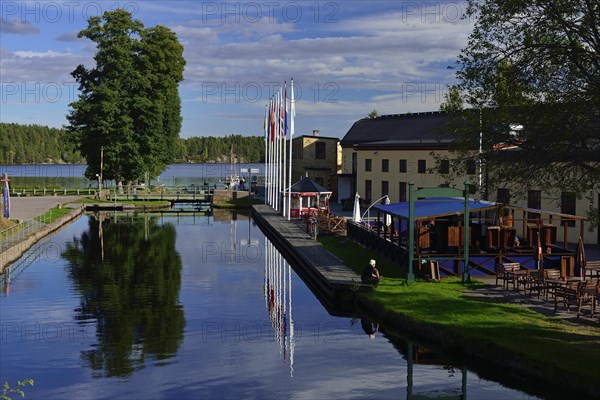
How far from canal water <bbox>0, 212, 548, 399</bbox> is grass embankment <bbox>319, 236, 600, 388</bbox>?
0.87 metres

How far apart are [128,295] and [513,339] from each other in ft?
56.7

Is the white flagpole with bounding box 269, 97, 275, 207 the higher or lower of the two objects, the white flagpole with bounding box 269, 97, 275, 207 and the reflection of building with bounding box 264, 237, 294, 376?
the higher

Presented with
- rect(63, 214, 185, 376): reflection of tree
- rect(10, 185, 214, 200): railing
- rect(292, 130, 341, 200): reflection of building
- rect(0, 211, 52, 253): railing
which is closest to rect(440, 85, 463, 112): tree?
rect(63, 214, 185, 376): reflection of tree

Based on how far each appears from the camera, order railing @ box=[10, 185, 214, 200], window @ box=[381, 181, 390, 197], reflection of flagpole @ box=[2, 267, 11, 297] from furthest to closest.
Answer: railing @ box=[10, 185, 214, 200] → window @ box=[381, 181, 390, 197] → reflection of flagpole @ box=[2, 267, 11, 297]

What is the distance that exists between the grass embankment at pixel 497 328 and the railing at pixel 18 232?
941 inches

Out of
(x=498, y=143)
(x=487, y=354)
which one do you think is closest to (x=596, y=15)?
(x=498, y=143)

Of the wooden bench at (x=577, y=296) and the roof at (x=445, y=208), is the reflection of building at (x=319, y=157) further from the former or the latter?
the wooden bench at (x=577, y=296)

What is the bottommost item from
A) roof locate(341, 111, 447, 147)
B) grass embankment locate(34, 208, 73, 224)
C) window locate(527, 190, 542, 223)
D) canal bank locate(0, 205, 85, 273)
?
canal bank locate(0, 205, 85, 273)

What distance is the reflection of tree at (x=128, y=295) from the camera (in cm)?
2206

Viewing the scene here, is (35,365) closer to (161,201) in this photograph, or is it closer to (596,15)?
(596,15)

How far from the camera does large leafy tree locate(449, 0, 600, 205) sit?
20797 millimetres

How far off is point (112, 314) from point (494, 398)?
15.2 m

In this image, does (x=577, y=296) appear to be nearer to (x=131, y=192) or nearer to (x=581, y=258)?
(x=581, y=258)

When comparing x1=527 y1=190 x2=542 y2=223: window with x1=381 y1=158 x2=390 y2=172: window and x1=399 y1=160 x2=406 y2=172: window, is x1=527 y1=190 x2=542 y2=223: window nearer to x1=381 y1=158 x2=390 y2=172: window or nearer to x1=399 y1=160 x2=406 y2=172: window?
x1=399 y1=160 x2=406 y2=172: window
